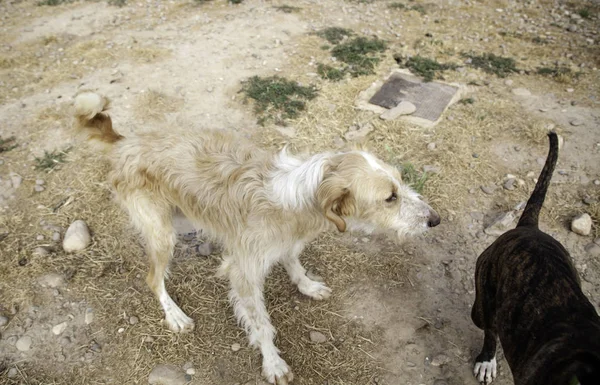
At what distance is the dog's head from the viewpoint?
2992 millimetres

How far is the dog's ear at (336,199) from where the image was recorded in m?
2.95

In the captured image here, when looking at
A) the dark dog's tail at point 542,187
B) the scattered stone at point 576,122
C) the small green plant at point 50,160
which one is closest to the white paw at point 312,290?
the dark dog's tail at point 542,187

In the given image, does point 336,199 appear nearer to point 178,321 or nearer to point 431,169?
point 178,321

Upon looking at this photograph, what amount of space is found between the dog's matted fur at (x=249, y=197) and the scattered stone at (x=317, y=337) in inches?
15.8

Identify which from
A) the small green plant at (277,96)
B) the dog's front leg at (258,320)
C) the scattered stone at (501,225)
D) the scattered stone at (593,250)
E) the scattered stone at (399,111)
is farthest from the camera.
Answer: the small green plant at (277,96)

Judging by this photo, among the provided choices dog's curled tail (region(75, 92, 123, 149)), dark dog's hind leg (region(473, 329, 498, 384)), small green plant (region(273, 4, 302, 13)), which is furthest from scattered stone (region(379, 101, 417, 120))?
small green plant (region(273, 4, 302, 13))

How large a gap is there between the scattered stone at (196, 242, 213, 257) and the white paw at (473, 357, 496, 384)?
2851 millimetres

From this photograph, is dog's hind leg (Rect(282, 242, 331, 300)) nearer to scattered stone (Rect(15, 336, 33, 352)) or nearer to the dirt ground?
the dirt ground

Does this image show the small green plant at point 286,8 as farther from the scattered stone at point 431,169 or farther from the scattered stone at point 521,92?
the scattered stone at point 431,169

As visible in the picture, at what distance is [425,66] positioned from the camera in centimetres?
684

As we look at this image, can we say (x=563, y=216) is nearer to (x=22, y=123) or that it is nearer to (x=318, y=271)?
(x=318, y=271)

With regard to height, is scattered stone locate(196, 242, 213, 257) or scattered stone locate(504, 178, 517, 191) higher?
scattered stone locate(504, 178, 517, 191)

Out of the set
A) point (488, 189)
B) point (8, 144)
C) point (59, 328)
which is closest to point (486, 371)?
point (488, 189)

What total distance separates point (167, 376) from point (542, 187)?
348 centimetres
